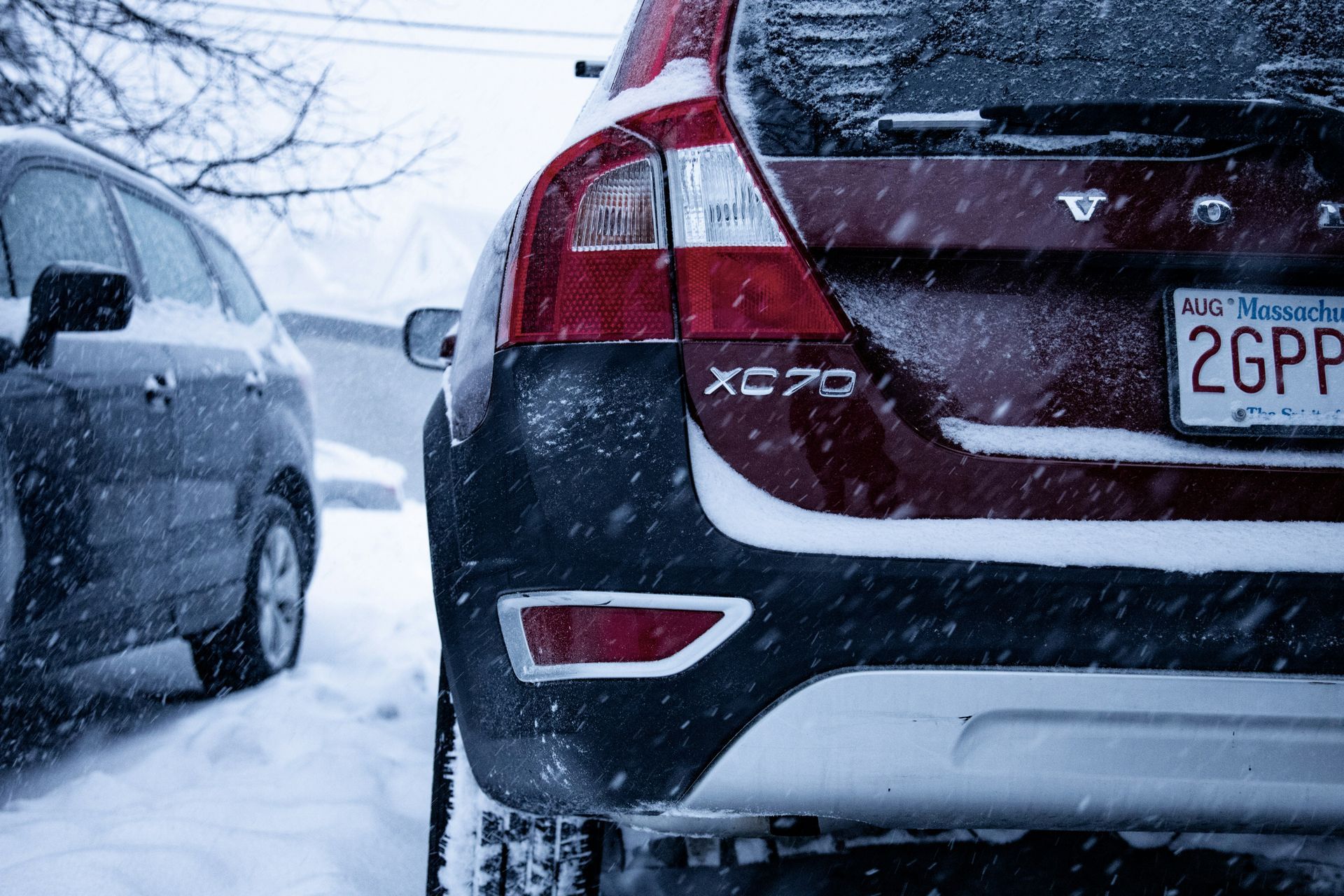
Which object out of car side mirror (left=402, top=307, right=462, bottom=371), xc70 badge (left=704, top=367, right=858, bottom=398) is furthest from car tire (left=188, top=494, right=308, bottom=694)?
xc70 badge (left=704, top=367, right=858, bottom=398)

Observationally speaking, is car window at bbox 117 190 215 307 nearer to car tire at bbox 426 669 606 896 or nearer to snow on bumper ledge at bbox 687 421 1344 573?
car tire at bbox 426 669 606 896

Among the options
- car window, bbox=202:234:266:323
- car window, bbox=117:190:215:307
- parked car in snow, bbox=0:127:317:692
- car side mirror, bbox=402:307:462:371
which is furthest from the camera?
car window, bbox=202:234:266:323

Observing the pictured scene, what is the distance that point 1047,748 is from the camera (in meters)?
1.21

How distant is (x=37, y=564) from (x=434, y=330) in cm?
103

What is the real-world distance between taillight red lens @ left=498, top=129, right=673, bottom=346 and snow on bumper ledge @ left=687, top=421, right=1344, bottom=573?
23 centimetres

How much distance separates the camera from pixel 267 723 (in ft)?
10.3

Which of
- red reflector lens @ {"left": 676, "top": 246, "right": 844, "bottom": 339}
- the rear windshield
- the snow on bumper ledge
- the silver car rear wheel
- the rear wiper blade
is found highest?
the rear windshield

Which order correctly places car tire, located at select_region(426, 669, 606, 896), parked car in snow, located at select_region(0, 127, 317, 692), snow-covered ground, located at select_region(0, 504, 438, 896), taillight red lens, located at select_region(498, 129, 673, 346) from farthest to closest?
parked car in snow, located at select_region(0, 127, 317, 692) < snow-covered ground, located at select_region(0, 504, 438, 896) < car tire, located at select_region(426, 669, 606, 896) < taillight red lens, located at select_region(498, 129, 673, 346)

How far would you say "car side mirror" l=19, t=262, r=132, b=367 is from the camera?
2398 mm

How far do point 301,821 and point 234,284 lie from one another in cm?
246

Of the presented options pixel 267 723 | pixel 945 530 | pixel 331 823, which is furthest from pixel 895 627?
pixel 267 723

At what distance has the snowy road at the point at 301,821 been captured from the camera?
177 centimetres

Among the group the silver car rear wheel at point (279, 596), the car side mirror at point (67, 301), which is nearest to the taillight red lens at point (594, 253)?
the car side mirror at point (67, 301)

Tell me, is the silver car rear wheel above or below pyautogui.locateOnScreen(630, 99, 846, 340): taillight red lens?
below
